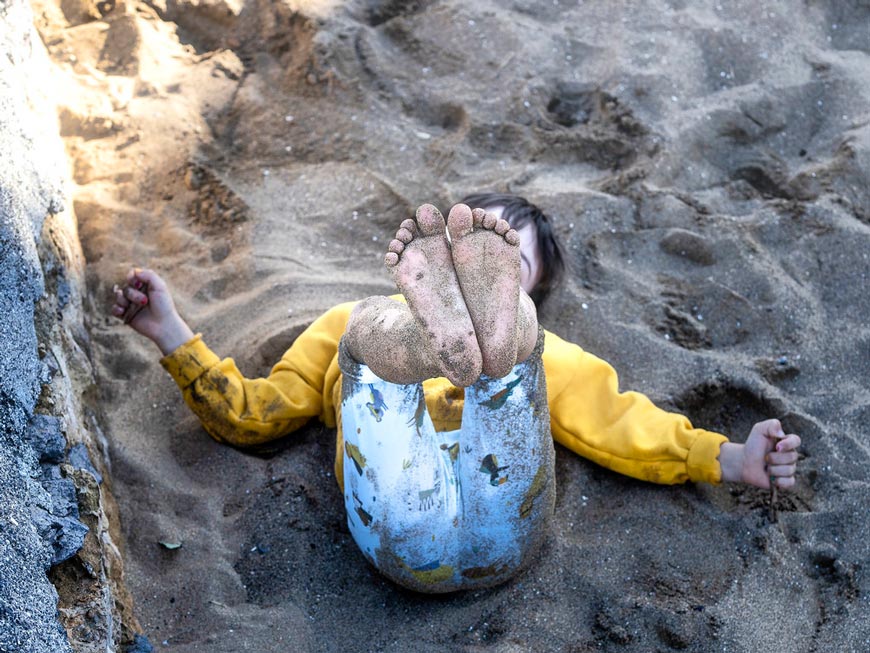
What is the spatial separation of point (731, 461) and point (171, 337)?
131cm

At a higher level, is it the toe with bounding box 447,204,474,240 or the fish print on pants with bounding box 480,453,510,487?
the toe with bounding box 447,204,474,240

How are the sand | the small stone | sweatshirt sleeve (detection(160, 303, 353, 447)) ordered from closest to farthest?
the small stone → the sand → sweatshirt sleeve (detection(160, 303, 353, 447))

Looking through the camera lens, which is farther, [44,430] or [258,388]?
A: [258,388]

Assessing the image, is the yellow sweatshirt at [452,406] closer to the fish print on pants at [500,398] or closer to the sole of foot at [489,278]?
the fish print on pants at [500,398]

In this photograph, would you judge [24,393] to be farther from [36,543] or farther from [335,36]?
[335,36]

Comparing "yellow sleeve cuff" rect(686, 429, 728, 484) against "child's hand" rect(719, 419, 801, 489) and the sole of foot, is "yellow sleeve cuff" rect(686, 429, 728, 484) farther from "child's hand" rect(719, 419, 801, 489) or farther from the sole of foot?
the sole of foot

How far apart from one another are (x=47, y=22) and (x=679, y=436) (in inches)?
99.1

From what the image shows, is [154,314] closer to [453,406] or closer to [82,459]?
[82,459]

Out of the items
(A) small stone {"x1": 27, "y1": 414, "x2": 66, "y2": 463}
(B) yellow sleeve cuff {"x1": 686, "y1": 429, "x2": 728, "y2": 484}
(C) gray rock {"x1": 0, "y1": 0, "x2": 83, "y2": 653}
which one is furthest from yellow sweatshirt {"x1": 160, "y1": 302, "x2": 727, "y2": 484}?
(A) small stone {"x1": 27, "y1": 414, "x2": 66, "y2": 463}

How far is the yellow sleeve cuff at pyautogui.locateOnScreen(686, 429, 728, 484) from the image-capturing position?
211cm

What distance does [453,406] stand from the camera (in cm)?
206

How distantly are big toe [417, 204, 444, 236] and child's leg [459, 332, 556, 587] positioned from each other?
0.98 feet

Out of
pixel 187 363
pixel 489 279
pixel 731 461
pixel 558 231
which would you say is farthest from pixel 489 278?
pixel 558 231

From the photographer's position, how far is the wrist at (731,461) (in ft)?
6.84
